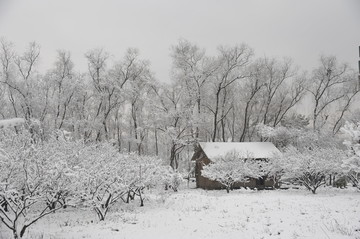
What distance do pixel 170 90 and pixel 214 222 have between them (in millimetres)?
26364

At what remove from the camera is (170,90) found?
125 ft

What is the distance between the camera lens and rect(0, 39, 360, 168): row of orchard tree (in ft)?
106

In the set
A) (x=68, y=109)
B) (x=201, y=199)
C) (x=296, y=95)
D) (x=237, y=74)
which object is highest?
(x=237, y=74)

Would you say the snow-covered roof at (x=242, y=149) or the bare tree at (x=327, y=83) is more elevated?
the bare tree at (x=327, y=83)

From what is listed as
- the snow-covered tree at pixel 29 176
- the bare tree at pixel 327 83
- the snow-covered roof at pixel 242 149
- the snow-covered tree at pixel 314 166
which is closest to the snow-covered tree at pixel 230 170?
the snow-covered roof at pixel 242 149

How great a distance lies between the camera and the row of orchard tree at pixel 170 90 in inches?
1276

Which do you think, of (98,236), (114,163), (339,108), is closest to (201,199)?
(114,163)

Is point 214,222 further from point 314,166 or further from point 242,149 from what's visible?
point 242,149

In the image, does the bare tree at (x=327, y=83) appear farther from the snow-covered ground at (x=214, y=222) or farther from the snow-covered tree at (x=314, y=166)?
the snow-covered ground at (x=214, y=222)

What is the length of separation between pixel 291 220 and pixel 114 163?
9379 mm

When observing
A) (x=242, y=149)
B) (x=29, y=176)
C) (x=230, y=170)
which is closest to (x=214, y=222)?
(x=29, y=176)

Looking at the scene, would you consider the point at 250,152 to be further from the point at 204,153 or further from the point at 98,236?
the point at 98,236

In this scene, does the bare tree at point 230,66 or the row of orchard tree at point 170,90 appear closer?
the row of orchard tree at point 170,90

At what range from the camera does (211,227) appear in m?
12.5
